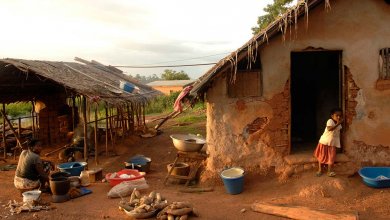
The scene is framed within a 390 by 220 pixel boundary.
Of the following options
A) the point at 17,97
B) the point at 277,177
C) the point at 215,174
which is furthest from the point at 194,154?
the point at 17,97

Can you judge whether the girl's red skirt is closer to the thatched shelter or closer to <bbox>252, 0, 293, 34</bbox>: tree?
the thatched shelter

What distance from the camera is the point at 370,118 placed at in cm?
818

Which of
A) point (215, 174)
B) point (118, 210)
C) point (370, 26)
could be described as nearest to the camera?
point (118, 210)

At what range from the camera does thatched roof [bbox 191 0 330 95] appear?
7.61 meters

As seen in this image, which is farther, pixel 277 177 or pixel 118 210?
pixel 277 177

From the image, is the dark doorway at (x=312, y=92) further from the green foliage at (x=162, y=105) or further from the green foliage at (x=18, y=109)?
the green foliage at (x=18, y=109)

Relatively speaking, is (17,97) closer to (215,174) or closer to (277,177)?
(215,174)

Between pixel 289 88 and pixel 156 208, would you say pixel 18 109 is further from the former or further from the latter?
pixel 289 88

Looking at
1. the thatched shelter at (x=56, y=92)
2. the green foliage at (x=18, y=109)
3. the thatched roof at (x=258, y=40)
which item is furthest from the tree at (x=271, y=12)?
the green foliage at (x=18, y=109)

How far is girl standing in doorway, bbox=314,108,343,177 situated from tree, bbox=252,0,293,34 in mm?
13708

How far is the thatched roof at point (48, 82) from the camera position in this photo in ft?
35.7

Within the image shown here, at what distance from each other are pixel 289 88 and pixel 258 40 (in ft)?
4.59

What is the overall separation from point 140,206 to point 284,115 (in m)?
3.81

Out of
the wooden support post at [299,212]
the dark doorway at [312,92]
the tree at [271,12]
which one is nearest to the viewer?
the wooden support post at [299,212]
